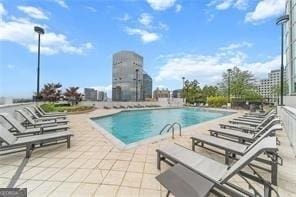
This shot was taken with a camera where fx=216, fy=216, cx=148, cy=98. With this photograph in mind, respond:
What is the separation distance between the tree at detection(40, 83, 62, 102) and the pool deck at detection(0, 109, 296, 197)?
16.2 m

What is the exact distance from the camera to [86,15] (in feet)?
45.7

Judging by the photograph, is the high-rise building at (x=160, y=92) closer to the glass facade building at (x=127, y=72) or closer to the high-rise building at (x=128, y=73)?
the high-rise building at (x=128, y=73)

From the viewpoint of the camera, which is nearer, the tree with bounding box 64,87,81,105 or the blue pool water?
the blue pool water

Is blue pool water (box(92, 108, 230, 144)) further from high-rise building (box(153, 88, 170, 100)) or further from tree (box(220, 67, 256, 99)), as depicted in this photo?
high-rise building (box(153, 88, 170, 100))

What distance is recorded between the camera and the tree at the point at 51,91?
66.5 feet

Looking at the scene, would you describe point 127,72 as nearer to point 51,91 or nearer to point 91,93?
point 91,93

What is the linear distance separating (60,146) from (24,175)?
2.15 metres

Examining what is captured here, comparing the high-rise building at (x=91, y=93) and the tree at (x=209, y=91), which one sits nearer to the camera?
the high-rise building at (x=91, y=93)

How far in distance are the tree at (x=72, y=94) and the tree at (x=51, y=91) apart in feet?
4.74

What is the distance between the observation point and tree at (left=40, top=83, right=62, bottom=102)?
798 inches

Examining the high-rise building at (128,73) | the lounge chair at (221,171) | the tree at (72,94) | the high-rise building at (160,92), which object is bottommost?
the lounge chair at (221,171)

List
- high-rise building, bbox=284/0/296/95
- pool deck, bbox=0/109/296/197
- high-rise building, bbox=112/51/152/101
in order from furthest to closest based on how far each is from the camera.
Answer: high-rise building, bbox=112/51/152/101
high-rise building, bbox=284/0/296/95
pool deck, bbox=0/109/296/197

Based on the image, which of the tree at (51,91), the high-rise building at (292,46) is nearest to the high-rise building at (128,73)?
the tree at (51,91)

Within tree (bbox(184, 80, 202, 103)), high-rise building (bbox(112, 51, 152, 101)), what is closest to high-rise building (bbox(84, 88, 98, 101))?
high-rise building (bbox(112, 51, 152, 101))
